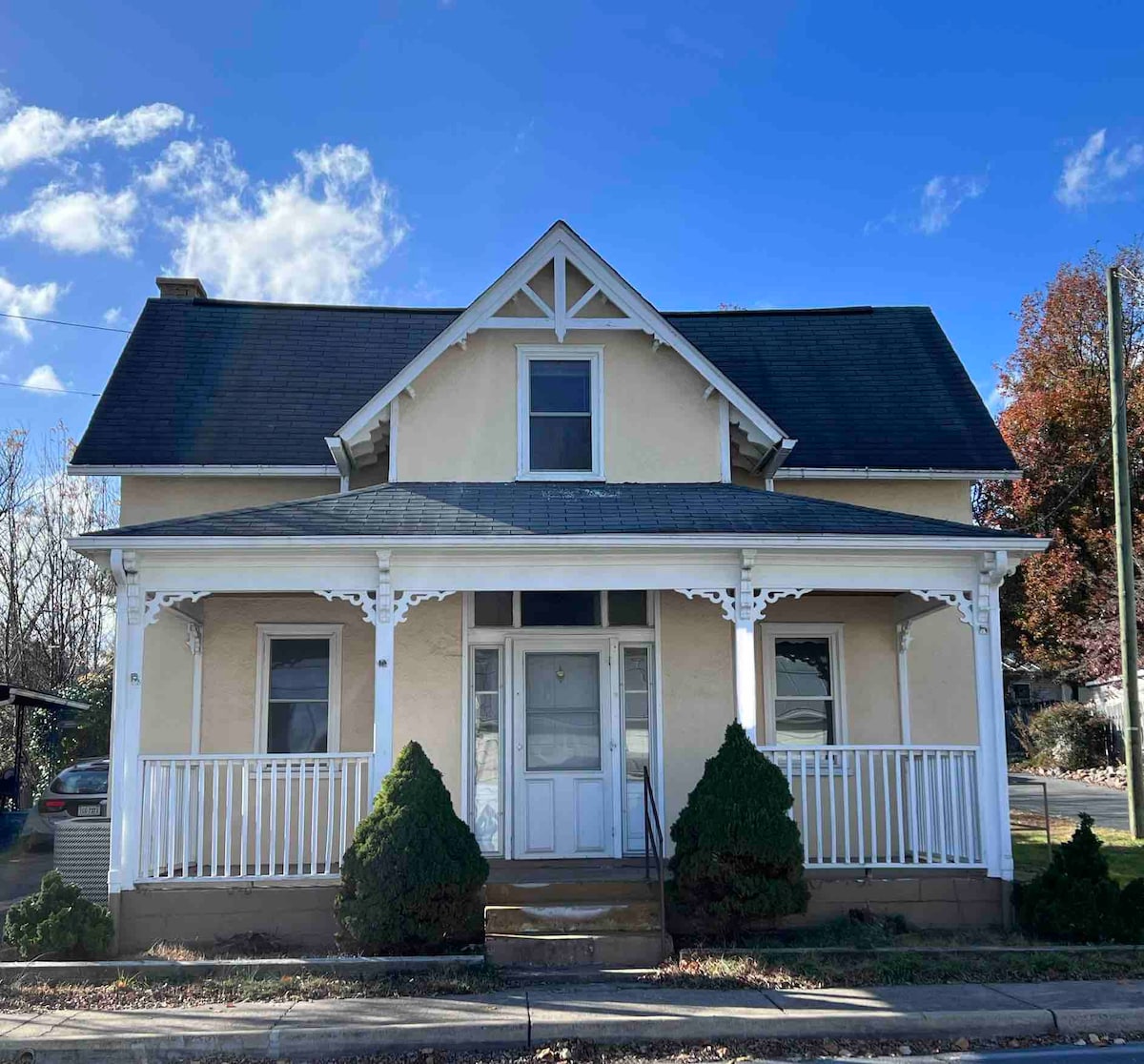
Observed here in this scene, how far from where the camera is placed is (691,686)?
39.4 ft

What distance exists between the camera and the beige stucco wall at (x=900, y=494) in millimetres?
13648

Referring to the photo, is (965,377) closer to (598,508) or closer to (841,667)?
(841,667)

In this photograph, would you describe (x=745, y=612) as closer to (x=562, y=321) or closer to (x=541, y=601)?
(x=541, y=601)

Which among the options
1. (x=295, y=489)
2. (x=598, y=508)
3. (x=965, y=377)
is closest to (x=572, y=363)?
(x=598, y=508)

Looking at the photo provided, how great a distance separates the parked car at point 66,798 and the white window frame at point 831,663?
11.0 meters

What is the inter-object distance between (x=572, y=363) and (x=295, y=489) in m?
3.65

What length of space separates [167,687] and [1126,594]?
12.4 metres

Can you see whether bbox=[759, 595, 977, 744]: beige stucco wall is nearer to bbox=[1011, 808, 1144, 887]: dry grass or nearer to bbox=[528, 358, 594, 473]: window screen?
bbox=[1011, 808, 1144, 887]: dry grass

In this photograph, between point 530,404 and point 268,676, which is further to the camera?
point 530,404

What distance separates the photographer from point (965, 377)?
49.1 feet

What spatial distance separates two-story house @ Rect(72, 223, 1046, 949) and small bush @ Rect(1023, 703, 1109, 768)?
43.8 ft

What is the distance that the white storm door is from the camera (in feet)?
38.5

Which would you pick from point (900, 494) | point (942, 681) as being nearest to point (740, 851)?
point (942, 681)

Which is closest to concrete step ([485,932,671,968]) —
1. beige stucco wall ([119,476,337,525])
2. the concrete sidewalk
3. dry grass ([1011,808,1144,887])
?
the concrete sidewalk
